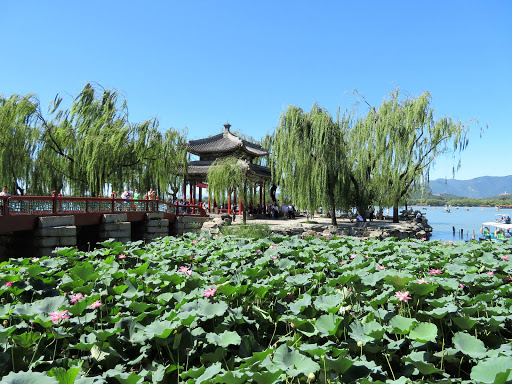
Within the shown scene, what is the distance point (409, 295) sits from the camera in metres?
2.36

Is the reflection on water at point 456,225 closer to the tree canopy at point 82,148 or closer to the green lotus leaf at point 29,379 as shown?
the tree canopy at point 82,148

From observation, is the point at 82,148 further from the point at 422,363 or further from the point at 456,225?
the point at 456,225

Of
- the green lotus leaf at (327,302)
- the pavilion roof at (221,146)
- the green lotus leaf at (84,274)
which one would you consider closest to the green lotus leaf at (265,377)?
the green lotus leaf at (327,302)

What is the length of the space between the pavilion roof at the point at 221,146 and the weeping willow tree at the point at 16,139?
7.53m

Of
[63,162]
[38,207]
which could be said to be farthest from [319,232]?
[63,162]

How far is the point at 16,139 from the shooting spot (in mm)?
12688

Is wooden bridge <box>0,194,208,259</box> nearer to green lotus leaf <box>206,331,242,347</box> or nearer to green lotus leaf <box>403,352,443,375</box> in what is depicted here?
green lotus leaf <box>206,331,242,347</box>

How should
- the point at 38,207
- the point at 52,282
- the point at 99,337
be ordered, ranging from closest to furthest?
the point at 99,337
the point at 52,282
the point at 38,207

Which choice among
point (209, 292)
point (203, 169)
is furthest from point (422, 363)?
point (203, 169)

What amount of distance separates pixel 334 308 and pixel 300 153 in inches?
484

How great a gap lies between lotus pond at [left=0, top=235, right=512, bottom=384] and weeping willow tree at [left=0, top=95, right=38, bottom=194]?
11.8 meters

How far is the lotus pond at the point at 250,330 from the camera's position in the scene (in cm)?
151

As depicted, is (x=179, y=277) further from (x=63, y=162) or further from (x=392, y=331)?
(x=63, y=162)

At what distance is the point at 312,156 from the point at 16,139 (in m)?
10.6
